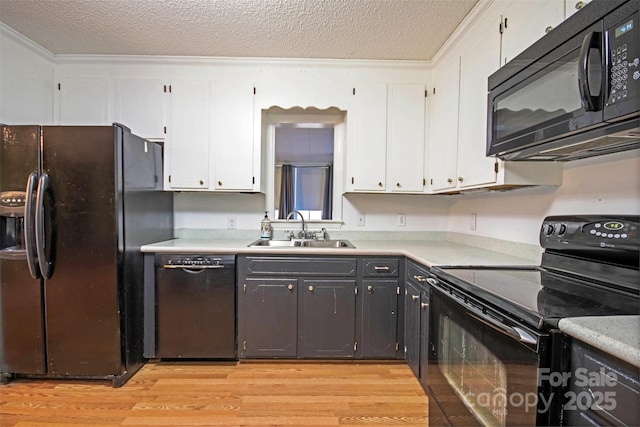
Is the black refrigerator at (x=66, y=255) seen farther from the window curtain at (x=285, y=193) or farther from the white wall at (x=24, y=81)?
the window curtain at (x=285, y=193)

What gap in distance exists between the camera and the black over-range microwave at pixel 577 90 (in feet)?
2.60

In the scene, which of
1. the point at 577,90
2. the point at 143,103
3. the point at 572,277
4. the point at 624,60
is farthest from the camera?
the point at 143,103

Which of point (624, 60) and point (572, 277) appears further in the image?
point (572, 277)

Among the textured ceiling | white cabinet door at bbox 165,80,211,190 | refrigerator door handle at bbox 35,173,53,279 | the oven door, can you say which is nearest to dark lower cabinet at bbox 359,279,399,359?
the oven door

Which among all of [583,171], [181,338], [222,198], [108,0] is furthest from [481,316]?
[108,0]

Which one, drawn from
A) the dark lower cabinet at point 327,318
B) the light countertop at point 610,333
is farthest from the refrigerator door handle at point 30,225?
the light countertop at point 610,333

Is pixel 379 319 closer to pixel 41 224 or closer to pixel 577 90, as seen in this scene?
pixel 577 90

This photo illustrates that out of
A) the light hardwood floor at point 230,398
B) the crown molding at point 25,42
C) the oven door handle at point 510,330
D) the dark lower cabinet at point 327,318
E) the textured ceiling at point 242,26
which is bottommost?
the light hardwood floor at point 230,398

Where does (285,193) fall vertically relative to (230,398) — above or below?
above

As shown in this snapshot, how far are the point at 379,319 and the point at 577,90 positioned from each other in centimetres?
169

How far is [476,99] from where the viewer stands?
177 centimetres

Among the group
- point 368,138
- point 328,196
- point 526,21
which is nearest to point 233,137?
point 328,196

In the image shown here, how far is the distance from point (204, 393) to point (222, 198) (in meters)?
1.51

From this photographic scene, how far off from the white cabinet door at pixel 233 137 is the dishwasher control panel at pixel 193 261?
618mm
